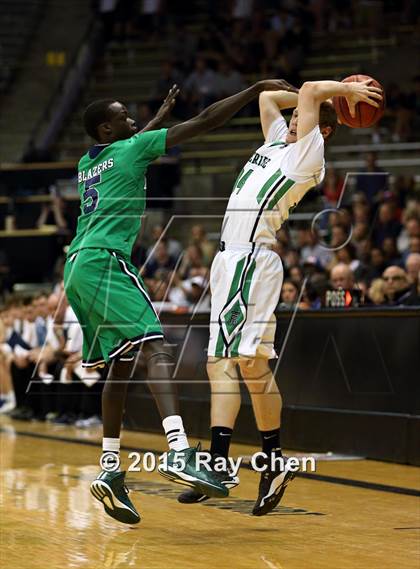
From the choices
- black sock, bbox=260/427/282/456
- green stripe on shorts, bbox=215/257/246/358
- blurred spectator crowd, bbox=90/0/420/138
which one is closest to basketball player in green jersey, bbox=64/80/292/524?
green stripe on shorts, bbox=215/257/246/358

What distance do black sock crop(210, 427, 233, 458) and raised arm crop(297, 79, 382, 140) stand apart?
150 centimetres

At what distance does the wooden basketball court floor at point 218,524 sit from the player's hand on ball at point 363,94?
6.84ft

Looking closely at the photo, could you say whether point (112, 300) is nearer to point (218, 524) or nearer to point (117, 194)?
point (117, 194)

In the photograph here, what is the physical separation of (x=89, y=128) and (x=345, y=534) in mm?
2365

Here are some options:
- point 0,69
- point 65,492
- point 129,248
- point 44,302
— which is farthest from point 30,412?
point 0,69

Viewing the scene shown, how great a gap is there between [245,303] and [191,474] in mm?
945

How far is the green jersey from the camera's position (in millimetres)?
5938

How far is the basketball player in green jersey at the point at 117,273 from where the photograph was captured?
579 cm

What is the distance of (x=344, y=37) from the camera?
20.6 m

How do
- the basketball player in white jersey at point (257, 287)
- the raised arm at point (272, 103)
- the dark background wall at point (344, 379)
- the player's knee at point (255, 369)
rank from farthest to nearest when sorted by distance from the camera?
1. the dark background wall at point (344, 379)
2. the raised arm at point (272, 103)
3. the player's knee at point (255, 369)
4. the basketball player in white jersey at point (257, 287)

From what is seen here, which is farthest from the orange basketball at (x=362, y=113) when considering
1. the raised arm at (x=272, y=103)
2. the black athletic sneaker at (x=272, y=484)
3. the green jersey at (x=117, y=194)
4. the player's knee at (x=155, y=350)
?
the black athletic sneaker at (x=272, y=484)

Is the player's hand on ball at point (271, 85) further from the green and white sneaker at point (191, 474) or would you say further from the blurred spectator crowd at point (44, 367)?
the blurred spectator crowd at point (44, 367)

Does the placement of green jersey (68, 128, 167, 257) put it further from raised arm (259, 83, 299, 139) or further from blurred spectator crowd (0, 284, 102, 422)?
blurred spectator crowd (0, 284, 102, 422)

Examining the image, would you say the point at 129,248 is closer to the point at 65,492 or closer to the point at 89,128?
the point at 89,128
